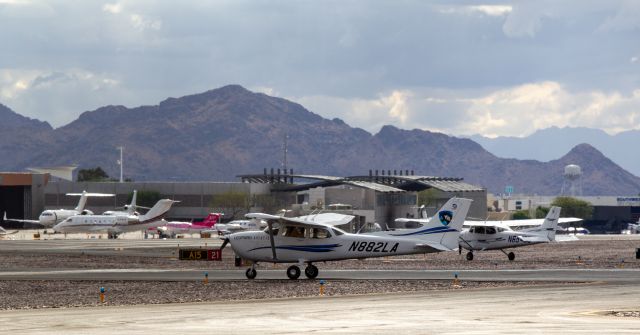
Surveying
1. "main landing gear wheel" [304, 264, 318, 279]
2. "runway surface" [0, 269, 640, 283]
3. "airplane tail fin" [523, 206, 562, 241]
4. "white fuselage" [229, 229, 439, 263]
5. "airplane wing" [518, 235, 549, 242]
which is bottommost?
"runway surface" [0, 269, 640, 283]

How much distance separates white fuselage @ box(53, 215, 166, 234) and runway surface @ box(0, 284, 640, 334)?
3420 inches

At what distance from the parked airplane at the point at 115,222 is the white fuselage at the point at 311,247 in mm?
74330

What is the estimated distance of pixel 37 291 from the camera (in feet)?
135

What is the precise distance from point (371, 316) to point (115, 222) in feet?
309

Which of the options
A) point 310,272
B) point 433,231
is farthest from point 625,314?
point 310,272

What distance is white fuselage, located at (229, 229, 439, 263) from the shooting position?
46.3 metres

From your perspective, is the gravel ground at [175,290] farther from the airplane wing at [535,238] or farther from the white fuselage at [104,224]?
the white fuselage at [104,224]

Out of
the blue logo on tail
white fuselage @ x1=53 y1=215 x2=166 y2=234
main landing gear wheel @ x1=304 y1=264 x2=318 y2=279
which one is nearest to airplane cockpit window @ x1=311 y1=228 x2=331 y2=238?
main landing gear wheel @ x1=304 y1=264 x2=318 y2=279

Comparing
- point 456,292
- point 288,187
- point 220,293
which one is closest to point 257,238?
point 220,293

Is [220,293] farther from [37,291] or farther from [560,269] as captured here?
[560,269]

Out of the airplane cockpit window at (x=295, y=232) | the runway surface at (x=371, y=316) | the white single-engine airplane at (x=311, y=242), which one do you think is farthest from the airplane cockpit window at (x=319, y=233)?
the runway surface at (x=371, y=316)

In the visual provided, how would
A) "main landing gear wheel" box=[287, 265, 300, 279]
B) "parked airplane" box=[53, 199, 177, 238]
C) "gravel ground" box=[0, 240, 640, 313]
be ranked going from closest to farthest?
"gravel ground" box=[0, 240, 640, 313] → "main landing gear wheel" box=[287, 265, 300, 279] → "parked airplane" box=[53, 199, 177, 238]

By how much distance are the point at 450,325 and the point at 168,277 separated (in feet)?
74.8

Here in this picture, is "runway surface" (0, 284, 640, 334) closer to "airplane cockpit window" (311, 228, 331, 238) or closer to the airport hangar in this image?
"airplane cockpit window" (311, 228, 331, 238)
